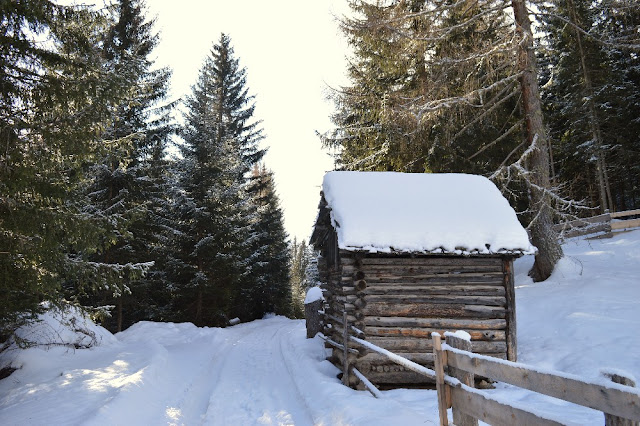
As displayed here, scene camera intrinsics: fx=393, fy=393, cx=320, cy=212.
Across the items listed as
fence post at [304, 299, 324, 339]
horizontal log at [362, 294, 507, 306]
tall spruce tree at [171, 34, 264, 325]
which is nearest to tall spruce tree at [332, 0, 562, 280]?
horizontal log at [362, 294, 507, 306]

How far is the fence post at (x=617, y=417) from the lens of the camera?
7.03ft

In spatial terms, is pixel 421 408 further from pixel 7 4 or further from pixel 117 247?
pixel 117 247

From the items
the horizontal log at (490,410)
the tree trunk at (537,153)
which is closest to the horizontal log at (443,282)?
the tree trunk at (537,153)

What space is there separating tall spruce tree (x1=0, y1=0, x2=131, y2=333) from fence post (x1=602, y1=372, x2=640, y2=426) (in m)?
8.13

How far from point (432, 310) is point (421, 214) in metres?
2.39

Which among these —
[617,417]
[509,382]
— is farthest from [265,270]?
[617,417]

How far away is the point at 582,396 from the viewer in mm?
2393

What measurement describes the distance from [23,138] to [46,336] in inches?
264

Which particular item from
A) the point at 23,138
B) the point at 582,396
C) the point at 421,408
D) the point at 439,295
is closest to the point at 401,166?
the point at 439,295

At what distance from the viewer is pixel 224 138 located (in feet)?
82.5

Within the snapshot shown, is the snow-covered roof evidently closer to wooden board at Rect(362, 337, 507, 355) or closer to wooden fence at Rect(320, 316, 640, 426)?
wooden board at Rect(362, 337, 507, 355)

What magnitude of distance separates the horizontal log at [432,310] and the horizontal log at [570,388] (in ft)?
19.1

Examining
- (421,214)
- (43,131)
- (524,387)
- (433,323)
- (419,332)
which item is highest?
(43,131)

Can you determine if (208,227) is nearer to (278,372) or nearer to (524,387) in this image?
(278,372)
